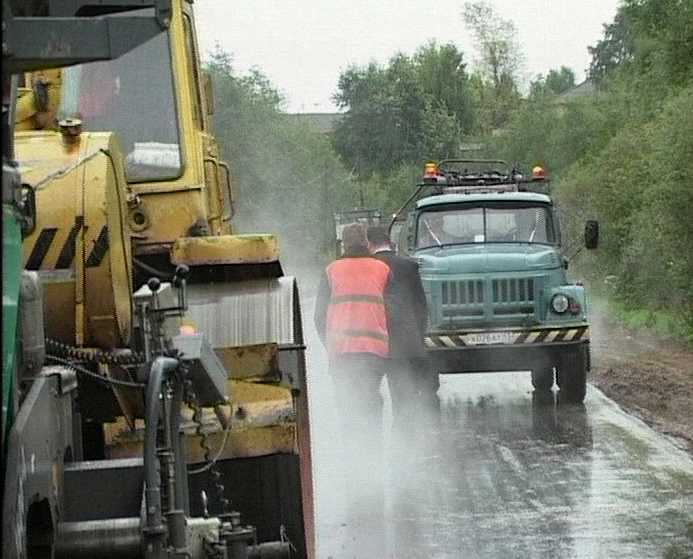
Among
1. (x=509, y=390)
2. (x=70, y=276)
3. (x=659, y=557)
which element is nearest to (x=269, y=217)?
(x=509, y=390)

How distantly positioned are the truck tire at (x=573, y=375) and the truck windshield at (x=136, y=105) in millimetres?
9764

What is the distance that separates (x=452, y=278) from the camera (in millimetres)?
16969

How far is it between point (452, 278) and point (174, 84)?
948 cm

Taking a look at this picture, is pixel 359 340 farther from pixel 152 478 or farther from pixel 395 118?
pixel 395 118

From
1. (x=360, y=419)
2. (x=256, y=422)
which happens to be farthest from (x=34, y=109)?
(x=360, y=419)

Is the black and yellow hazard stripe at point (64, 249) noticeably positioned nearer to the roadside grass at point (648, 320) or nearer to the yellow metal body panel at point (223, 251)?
the yellow metal body panel at point (223, 251)

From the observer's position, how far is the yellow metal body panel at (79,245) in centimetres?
518

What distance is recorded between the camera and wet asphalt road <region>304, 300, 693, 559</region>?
9367mm

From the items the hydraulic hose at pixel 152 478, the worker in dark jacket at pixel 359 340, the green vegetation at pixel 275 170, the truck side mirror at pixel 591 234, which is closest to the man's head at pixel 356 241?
the worker in dark jacket at pixel 359 340

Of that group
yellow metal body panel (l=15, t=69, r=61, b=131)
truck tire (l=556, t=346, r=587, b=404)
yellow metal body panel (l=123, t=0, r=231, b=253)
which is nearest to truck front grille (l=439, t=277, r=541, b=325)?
truck tire (l=556, t=346, r=587, b=404)

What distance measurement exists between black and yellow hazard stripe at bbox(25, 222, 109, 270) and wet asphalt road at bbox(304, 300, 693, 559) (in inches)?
166

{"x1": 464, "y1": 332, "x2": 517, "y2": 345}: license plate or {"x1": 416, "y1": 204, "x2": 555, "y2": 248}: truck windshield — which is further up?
{"x1": 416, "y1": 204, "x2": 555, "y2": 248}: truck windshield

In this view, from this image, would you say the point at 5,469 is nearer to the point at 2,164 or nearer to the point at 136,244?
the point at 2,164

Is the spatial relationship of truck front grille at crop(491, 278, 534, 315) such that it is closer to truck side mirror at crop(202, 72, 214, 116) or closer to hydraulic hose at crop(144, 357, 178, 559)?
truck side mirror at crop(202, 72, 214, 116)
